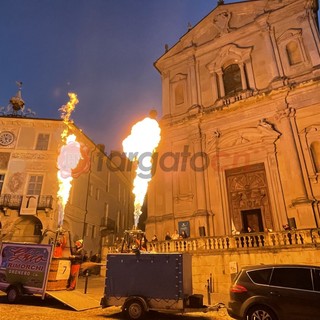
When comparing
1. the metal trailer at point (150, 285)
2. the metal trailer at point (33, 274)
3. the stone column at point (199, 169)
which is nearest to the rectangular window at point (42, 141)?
the stone column at point (199, 169)

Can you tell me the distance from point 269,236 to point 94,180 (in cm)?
2007

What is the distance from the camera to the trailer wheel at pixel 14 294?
934 cm

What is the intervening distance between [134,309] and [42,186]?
17.8 metres

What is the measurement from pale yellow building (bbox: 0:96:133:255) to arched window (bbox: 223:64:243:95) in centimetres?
1430

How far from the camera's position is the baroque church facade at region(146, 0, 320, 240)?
1677cm

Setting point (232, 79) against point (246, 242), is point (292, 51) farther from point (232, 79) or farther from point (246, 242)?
point (246, 242)

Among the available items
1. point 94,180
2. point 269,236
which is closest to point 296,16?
point 269,236

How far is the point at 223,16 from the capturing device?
2362 cm

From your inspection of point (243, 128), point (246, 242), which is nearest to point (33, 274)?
point (246, 242)

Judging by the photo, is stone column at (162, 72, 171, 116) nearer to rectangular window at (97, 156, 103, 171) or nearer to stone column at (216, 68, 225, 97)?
stone column at (216, 68, 225, 97)

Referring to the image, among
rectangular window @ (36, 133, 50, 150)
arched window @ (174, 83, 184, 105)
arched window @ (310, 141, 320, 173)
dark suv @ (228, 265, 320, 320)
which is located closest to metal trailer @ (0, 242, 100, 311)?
dark suv @ (228, 265, 320, 320)

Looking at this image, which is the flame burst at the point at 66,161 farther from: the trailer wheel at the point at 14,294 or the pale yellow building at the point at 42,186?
the trailer wheel at the point at 14,294

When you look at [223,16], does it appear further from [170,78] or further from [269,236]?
[269,236]

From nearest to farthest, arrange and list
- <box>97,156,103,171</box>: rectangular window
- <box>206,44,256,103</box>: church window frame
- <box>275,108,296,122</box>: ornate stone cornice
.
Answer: <box>275,108,296,122</box>: ornate stone cornice, <box>206,44,256,103</box>: church window frame, <box>97,156,103,171</box>: rectangular window
